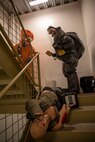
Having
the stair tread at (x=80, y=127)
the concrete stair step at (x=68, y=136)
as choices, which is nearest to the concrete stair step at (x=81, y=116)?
the stair tread at (x=80, y=127)

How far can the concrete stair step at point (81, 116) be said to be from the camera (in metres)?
1.99

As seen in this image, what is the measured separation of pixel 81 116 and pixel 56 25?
3.09 metres

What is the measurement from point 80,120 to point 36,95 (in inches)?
34.9

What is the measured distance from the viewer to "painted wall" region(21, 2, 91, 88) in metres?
4.03

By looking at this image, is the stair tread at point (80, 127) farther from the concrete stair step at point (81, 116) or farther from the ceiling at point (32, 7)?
the ceiling at point (32, 7)

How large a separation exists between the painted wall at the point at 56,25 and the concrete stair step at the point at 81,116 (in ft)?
6.38

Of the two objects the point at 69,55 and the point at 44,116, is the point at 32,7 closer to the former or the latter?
the point at 69,55

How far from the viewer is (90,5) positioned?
10.3ft

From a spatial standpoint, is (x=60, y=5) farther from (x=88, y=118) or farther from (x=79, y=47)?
(x=88, y=118)

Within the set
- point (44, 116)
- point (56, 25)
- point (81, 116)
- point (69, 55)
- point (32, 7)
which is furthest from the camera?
point (32, 7)

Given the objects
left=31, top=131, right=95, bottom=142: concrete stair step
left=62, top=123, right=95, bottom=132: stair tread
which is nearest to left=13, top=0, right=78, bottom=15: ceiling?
left=62, top=123, right=95, bottom=132: stair tread

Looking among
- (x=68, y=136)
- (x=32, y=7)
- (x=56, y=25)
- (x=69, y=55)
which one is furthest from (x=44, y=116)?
(x=32, y=7)

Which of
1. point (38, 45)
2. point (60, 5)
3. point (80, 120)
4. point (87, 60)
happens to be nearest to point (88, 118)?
point (80, 120)

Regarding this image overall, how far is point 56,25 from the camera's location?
4355mm
